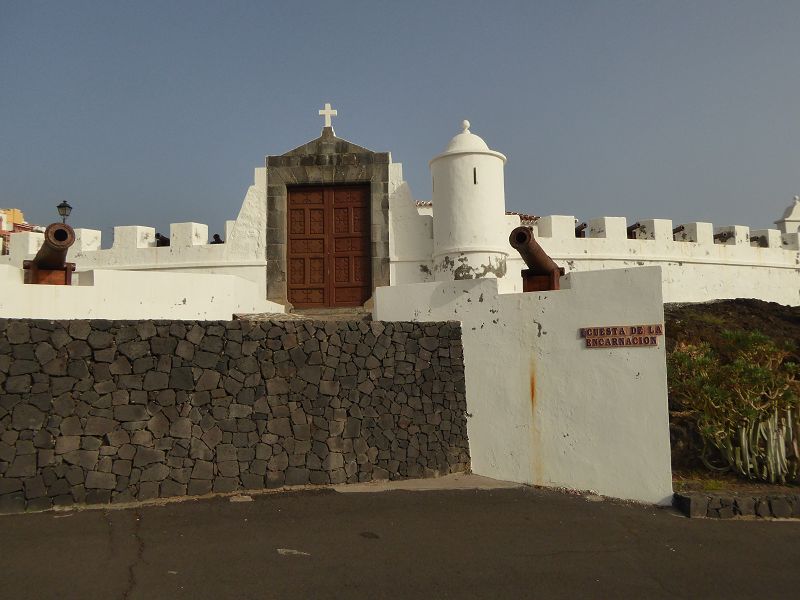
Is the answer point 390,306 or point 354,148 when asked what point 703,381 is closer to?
point 390,306

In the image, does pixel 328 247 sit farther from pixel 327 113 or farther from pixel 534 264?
pixel 534 264

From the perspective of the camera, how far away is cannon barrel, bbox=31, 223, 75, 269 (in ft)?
24.5

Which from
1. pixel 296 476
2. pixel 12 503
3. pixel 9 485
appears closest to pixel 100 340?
pixel 9 485

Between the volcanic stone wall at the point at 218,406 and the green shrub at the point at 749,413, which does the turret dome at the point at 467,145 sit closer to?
the volcanic stone wall at the point at 218,406

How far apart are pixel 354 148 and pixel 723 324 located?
731 cm

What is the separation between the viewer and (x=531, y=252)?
7699mm

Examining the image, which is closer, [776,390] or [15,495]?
[15,495]

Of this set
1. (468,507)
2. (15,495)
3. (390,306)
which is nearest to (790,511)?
(468,507)

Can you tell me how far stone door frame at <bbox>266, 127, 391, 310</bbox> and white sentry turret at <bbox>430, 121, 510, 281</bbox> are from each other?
1108 millimetres

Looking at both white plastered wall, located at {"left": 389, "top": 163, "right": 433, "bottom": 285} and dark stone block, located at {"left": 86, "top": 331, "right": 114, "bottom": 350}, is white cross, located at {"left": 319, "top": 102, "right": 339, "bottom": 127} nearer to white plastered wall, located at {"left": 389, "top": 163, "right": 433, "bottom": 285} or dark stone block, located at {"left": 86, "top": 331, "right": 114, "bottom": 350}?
white plastered wall, located at {"left": 389, "top": 163, "right": 433, "bottom": 285}

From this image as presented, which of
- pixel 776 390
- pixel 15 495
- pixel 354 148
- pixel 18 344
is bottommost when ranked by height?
pixel 15 495

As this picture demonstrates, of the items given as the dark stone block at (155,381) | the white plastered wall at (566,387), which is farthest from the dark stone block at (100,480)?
the white plastered wall at (566,387)

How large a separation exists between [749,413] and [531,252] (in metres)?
3.30

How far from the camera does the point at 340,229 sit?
11188 millimetres
